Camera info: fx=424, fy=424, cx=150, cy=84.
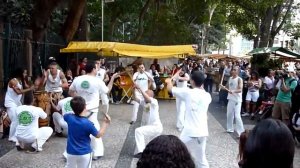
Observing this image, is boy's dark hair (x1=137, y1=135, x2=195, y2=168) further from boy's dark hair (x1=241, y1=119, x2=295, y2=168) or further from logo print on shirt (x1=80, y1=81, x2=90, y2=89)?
logo print on shirt (x1=80, y1=81, x2=90, y2=89)

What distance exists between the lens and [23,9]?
62.2 ft

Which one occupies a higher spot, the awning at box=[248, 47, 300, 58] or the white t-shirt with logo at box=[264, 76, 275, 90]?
the awning at box=[248, 47, 300, 58]

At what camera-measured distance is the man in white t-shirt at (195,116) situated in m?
5.81

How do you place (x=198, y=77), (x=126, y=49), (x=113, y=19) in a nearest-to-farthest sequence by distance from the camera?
(x=198, y=77) → (x=126, y=49) → (x=113, y=19)

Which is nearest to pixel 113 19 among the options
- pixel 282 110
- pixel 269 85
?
pixel 269 85

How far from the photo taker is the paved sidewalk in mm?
7214

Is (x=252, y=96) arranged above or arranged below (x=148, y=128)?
below

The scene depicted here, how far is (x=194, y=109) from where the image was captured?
591cm

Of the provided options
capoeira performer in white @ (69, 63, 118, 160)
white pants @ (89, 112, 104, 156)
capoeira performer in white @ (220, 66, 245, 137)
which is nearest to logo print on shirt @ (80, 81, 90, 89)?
capoeira performer in white @ (69, 63, 118, 160)

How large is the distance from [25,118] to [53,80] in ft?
6.40

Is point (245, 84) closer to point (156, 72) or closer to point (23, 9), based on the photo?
point (156, 72)

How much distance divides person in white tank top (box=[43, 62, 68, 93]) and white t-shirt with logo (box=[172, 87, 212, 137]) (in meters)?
4.25

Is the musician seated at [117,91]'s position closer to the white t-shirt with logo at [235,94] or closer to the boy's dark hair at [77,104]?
the white t-shirt with logo at [235,94]

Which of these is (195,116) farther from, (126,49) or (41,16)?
(126,49)
